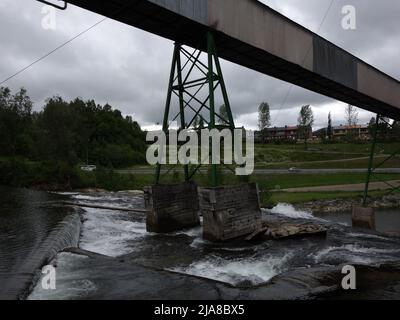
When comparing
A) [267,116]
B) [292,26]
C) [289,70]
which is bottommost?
[289,70]

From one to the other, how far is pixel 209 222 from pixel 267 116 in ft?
305

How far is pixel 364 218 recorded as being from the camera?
21.4 m

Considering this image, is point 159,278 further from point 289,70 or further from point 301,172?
point 301,172

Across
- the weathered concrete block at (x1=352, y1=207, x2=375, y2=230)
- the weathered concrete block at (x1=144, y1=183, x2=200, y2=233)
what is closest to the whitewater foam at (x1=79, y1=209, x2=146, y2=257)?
the weathered concrete block at (x1=144, y1=183, x2=200, y2=233)

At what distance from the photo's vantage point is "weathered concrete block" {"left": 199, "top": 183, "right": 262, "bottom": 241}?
12.7 meters

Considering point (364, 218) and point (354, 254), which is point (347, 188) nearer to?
point (364, 218)

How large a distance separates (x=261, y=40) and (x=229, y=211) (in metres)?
6.58

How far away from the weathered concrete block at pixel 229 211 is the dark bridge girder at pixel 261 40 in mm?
5348

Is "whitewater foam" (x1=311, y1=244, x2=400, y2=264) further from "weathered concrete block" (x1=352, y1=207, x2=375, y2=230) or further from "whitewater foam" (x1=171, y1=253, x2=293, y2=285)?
"weathered concrete block" (x1=352, y1=207, x2=375, y2=230)

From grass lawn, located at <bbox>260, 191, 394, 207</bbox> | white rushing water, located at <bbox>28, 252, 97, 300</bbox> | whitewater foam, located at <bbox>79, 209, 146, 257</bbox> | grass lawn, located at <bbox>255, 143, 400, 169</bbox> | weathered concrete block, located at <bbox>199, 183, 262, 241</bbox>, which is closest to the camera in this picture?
white rushing water, located at <bbox>28, 252, 97, 300</bbox>

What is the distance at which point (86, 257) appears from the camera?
31.7 ft

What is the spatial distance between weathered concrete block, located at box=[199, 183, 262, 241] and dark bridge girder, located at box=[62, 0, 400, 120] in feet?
17.5
